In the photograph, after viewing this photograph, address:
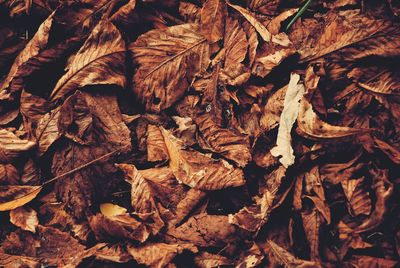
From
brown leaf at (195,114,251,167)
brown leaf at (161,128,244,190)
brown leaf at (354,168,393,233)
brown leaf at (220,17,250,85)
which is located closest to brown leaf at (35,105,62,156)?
brown leaf at (161,128,244,190)

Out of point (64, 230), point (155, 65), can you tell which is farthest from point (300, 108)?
point (64, 230)

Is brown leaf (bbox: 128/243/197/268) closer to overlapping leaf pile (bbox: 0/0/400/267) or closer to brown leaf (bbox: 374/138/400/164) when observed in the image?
overlapping leaf pile (bbox: 0/0/400/267)

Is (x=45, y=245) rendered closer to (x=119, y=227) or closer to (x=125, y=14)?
(x=119, y=227)

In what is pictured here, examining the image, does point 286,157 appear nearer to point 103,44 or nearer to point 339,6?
point 339,6

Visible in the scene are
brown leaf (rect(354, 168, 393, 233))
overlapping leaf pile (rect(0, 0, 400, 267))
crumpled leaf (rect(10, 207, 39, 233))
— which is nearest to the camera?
brown leaf (rect(354, 168, 393, 233))

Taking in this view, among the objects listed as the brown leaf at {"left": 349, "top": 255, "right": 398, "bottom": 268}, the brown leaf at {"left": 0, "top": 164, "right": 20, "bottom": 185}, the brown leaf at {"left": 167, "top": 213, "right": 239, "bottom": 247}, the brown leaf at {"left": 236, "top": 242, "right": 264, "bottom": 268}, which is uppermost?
the brown leaf at {"left": 0, "top": 164, "right": 20, "bottom": 185}

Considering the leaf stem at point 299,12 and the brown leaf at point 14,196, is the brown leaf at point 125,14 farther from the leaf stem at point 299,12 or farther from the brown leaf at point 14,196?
the brown leaf at point 14,196

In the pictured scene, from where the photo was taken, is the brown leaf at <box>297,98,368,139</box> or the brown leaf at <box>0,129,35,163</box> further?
the brown leaf at <box>0,129,35,163</box>

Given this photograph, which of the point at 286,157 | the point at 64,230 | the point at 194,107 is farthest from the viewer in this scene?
the point at 194,107
